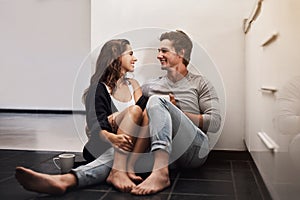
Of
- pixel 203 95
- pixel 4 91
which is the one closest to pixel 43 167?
pixel 203 95

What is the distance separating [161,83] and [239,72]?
58 cm

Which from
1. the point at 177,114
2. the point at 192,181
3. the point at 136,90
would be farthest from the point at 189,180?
the point at 136,90

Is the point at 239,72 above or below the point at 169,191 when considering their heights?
above

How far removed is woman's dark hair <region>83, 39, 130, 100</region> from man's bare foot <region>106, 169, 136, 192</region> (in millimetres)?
549

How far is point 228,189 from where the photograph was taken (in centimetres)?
191

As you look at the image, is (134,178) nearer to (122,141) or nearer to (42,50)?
(122,141)

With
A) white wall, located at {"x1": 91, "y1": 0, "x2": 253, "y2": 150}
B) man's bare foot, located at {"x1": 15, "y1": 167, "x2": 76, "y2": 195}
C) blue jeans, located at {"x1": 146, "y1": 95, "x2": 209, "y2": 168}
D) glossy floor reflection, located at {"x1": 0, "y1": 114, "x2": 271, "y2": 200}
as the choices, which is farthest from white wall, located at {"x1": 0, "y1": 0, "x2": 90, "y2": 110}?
man's bare foot, located at {"x1": 15, "y1": 167, "x2": 76, "y2": 195}

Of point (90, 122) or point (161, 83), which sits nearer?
point (90, 122)

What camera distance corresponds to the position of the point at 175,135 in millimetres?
2131

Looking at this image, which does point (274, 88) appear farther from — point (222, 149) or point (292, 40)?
point (222, 149)

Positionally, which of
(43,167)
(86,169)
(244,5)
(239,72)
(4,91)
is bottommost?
(4,91)

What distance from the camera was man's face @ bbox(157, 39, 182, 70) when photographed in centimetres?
258

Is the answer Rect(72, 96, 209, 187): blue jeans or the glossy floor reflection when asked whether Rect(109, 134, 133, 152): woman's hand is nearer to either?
Rect(72, 96, 209, 187): blue jeans

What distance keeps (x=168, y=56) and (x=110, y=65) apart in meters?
0.44
